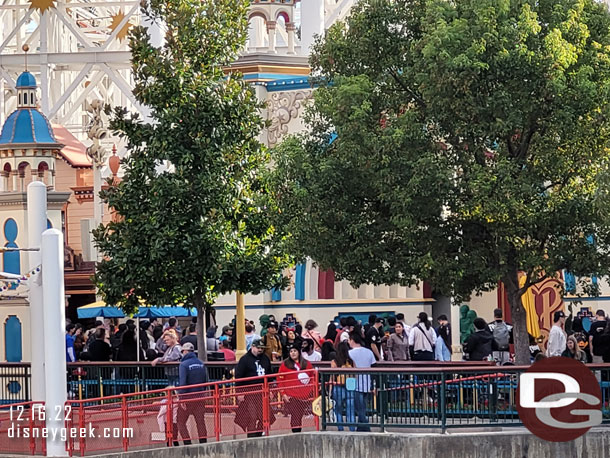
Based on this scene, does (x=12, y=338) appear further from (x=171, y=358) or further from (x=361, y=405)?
(x=361, y=405)

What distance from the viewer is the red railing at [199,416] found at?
2284 cm

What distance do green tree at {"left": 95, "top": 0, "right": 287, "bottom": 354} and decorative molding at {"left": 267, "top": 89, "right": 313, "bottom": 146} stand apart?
1123cm

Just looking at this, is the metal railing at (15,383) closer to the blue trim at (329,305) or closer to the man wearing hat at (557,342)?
the man wearing hat at (557,342)

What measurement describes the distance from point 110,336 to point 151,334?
6.59 feet

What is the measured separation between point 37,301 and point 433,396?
729 cm

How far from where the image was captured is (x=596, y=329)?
92.1ft

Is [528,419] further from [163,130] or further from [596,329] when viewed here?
[163,130]

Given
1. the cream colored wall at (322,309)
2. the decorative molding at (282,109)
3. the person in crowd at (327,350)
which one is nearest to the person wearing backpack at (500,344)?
the person in crowd at (327,350)

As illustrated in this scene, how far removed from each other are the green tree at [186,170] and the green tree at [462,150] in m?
1.84

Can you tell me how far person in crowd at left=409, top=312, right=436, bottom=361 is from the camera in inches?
1131

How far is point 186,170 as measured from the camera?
1072 inches

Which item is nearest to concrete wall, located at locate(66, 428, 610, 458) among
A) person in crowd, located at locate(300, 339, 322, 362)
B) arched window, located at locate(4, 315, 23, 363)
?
person in crowd, located at locate(300, 339, 322, 362)

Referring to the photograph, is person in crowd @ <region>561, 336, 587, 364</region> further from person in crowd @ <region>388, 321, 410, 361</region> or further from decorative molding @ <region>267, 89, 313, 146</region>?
decorative molding @ <region>267, 89, 313, 146</region>

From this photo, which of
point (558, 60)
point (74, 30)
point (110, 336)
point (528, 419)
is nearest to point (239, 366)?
point (528, 419)
